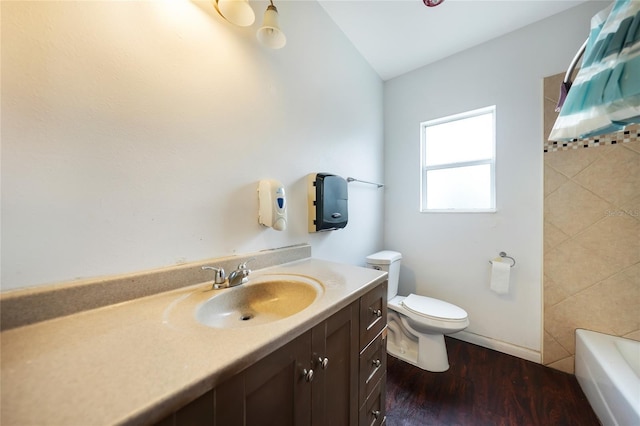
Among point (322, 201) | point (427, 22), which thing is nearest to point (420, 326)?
point (322, 201)

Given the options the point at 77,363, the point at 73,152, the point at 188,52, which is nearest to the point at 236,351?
the point at 77,363

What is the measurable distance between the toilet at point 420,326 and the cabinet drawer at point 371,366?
1.97ft

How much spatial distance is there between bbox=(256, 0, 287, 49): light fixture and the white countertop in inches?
44.4

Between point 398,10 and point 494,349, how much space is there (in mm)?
2717

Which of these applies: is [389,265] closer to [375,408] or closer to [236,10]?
[375,408]

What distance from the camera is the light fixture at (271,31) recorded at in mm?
934

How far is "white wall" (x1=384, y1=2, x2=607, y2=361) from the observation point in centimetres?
161

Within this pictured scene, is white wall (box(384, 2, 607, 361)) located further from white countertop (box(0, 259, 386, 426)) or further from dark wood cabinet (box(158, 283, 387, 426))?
white countertop (box(0, 259, 386, 426))

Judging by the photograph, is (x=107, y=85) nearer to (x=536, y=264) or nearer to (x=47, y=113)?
(x=47, y=113)

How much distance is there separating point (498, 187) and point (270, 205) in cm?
186

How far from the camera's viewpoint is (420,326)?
61.1 inches

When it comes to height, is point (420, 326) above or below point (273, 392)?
below

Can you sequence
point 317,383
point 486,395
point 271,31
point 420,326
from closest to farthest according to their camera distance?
point 317,383
point 271,31
point 486,395
point 420,326

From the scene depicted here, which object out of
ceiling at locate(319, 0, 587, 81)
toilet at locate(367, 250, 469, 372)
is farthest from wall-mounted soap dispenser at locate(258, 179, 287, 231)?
ceiling at locate(319, 0, 587, 81)
